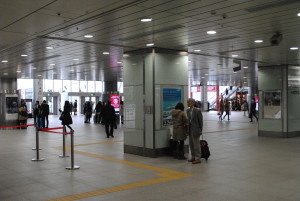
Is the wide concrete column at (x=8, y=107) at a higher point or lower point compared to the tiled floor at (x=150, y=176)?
higher

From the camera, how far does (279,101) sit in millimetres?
15352

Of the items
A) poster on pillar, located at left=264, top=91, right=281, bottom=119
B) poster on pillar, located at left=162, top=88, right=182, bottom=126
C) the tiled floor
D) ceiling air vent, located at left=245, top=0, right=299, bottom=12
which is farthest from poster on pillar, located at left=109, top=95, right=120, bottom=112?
ceiling air vent, located at left=245, top=0, right=299, bottom=12

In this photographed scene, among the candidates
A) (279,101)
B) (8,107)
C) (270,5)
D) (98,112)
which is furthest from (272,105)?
(8,107)

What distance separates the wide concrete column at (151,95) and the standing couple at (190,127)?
829mm

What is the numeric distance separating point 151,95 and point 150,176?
326 cm

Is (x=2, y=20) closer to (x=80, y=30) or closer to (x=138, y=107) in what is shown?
(x=80, y=30)

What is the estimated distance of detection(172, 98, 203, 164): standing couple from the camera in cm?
908

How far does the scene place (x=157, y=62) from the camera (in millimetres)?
10258

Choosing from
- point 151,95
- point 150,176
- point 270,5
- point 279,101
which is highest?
point 270,5

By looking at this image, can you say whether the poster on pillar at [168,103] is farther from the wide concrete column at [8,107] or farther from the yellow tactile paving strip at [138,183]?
the wide concrete column at [8,107]

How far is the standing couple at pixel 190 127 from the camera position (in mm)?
9078

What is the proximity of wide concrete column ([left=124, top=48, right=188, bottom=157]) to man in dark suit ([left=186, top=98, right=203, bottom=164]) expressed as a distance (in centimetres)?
131

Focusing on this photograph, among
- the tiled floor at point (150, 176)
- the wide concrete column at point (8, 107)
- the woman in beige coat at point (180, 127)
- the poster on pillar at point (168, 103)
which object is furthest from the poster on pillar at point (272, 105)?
the wide concrete column at point (8, 107)

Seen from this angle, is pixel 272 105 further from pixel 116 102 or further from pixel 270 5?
pixel 116 102
